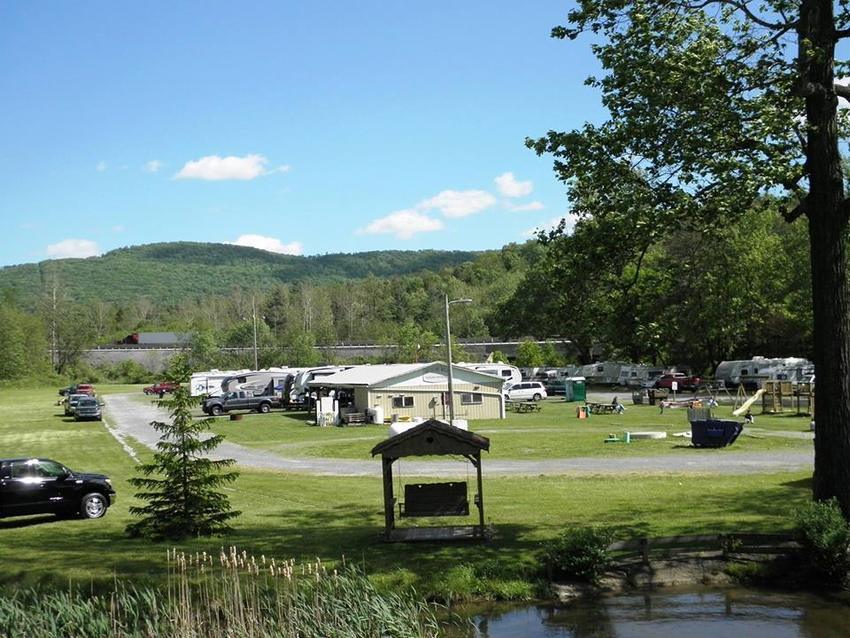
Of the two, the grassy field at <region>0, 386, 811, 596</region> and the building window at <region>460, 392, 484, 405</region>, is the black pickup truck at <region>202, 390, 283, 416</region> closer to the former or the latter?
the building window at <region>460, 392, 484, 405</region>

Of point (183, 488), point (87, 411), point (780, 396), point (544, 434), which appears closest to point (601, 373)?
point (780, 396)

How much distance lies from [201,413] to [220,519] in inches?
1716

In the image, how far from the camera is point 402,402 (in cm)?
4875

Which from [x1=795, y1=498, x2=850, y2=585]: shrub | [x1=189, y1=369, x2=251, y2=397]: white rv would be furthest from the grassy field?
[x1=189, y1=369, x2=251, y2=397]: white rv

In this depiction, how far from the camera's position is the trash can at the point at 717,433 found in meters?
31.6

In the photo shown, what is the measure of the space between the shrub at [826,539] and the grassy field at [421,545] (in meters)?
2.59

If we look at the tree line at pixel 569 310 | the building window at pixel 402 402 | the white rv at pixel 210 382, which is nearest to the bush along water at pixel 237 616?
the tree line at pixel 569 310

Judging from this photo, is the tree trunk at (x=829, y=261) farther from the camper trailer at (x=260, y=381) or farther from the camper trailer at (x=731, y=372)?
the camper trailer at (x=731, y=372)

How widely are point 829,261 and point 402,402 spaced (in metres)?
35.6

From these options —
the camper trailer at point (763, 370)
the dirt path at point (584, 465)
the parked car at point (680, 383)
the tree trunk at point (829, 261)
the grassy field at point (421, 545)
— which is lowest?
the dirt path at point (584, 465)

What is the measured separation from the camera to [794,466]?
26.0 meters

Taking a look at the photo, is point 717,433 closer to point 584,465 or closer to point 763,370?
point 584,465

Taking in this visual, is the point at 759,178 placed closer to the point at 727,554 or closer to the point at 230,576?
the point at 727,554

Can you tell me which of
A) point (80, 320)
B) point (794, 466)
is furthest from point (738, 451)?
point (80, 320)
